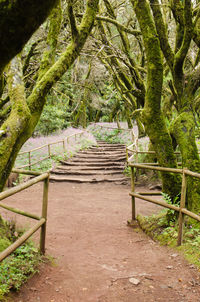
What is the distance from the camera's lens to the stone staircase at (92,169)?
Answer: 39.6 ft

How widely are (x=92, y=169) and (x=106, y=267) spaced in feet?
33.8

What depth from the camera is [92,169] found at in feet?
45.9

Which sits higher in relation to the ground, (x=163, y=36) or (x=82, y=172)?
(x=163, y=36)

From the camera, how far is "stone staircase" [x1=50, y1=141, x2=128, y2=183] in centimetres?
1207

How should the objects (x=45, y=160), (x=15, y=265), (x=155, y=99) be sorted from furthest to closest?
(x=45, y=160), (x=155, y=99), (x=15, y=265)

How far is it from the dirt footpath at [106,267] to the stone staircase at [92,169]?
5.06 metres

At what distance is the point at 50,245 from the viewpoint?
4.54 metres

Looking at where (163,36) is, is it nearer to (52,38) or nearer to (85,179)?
(52,38)

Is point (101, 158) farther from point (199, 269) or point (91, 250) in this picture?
point (199, 269)

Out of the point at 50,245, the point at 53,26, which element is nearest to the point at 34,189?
the point at 50,245

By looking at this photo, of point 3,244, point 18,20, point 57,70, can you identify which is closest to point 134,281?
point 3,244

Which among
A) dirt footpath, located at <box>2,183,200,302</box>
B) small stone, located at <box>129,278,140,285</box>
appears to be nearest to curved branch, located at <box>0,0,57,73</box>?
dirt footpath, located at <box>2,183,200,302</box>

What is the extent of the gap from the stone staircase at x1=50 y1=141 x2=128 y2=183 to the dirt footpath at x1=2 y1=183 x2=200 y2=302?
5056mm

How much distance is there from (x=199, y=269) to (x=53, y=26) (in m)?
4.99
